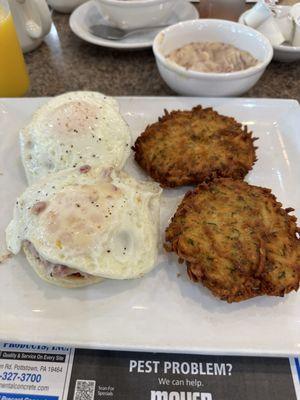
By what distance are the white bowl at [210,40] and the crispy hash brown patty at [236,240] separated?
0.63m

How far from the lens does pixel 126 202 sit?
1.41 m

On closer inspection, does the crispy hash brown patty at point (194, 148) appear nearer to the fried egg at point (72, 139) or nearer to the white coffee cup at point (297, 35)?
the fried egg at point (72, 139)

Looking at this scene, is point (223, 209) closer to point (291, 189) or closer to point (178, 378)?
point (291, 189)

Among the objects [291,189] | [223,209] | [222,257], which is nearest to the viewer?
[222,257]

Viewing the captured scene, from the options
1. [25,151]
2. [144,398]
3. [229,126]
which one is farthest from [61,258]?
[229,126]

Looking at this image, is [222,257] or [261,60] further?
[261,60]

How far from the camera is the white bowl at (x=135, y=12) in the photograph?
7.43 feet

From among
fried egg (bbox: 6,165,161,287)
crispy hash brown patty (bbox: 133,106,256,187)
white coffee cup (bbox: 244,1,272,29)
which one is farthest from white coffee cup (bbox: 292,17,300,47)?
fried egg (bbox: 6,165,161,287)

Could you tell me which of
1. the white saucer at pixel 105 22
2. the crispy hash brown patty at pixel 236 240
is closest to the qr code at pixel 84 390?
the crispy hash brown patty at pixel 236 240

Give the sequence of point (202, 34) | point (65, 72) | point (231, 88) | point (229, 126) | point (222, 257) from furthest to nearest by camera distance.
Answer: point (65, 72) → point (202, 34) → point (231, 88) → point (229, 126) → point (222, 257)

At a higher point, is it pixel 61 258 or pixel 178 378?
pixel 61 258

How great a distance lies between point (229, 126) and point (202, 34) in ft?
2.38

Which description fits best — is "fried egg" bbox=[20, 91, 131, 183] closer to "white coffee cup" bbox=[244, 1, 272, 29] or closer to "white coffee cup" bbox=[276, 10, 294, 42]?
"white coffee cup" bbox=[244, 1, 272, 29]

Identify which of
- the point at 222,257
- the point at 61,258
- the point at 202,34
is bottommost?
the point at 222,257
